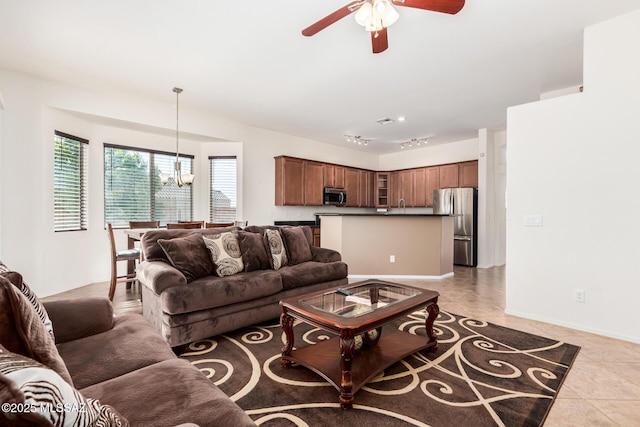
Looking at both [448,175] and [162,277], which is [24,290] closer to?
[162,277]

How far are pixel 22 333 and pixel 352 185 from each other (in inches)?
273

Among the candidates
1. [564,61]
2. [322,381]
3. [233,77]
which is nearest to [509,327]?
[322,381]

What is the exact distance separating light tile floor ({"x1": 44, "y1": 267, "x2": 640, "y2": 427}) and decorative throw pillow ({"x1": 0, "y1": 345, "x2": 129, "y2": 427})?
6.91ft

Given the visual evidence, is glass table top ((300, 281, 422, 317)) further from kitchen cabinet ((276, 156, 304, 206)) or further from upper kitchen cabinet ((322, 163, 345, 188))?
upper kitchen cabinet ((322, 163, 345, 188))

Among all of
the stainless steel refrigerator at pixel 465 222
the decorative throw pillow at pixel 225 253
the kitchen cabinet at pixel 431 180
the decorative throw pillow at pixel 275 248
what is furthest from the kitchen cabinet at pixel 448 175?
the decorative throw pillow at pixel 225 253

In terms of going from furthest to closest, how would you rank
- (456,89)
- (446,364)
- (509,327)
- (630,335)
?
(456,89)
(509,327)
(630,335)
(446,364)

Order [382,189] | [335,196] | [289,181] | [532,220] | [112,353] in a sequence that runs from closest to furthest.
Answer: [112,353] < [532,220] < [289,181] < [335,196] < [382,189]

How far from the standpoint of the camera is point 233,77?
379 centimetres

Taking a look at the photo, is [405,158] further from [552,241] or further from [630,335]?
[630,335]

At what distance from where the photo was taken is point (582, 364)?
223cm

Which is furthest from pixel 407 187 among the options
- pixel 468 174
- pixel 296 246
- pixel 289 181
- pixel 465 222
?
pixel 296 246

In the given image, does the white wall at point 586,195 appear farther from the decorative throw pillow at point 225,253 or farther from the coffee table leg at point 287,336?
A: the decorative throw pillow at point 225,253

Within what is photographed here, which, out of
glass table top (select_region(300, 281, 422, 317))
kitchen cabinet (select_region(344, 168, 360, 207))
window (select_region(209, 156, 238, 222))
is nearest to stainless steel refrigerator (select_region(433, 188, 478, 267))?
kitchen cabinet (select_region(344, 168, 360, 207))

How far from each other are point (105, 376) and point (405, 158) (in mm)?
7669
